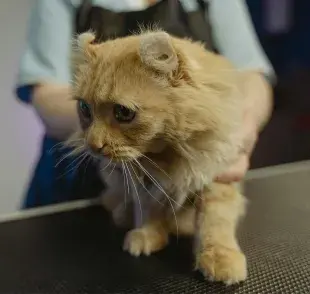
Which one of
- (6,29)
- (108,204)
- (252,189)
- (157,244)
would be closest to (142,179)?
(157,244)

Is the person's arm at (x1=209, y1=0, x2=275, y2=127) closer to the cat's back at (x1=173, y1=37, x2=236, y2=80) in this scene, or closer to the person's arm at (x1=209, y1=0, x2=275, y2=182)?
the person's arm at (x1=209, y1=0, x2=275, y2=182)

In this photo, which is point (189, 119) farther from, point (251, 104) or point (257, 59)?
point (257, 59)

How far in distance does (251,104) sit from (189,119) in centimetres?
33

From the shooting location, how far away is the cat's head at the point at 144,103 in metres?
0.78

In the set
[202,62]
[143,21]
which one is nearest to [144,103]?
[202,62]

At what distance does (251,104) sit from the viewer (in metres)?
1.10

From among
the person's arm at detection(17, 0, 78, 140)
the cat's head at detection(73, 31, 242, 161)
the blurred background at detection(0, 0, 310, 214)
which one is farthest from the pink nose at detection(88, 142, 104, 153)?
the blurred background at detection(0, 0, 310, 214)

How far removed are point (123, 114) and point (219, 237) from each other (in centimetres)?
27

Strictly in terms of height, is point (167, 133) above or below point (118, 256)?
above

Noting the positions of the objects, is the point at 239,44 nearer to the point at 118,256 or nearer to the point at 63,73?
the point at 63,73

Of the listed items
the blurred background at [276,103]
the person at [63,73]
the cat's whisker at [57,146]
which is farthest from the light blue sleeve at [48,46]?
the blurred background at [276,103]

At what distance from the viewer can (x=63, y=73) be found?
126cm

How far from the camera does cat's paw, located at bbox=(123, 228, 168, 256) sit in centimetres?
93

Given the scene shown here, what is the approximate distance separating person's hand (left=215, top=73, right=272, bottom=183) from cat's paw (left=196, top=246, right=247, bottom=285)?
0.49 ft
